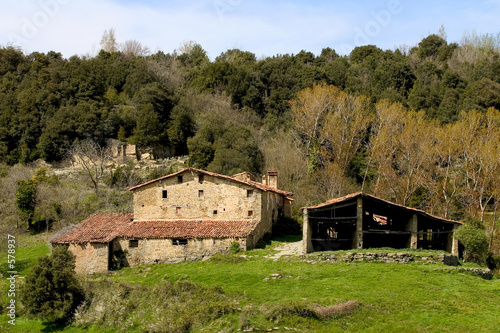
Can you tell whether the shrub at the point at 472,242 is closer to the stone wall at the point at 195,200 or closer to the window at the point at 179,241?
the stone wall at the point at 195,200

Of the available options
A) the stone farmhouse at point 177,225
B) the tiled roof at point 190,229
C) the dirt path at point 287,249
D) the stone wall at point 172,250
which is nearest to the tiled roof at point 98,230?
the stone farmhouse at point 177,225

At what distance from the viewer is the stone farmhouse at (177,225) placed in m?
28.8

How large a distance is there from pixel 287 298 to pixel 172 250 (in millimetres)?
10670

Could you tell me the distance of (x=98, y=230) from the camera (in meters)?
30.2

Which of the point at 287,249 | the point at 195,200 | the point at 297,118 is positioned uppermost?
the point at 297,118

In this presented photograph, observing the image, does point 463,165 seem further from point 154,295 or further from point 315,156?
point 154,295

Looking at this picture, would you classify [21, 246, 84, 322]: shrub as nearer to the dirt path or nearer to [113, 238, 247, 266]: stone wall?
[113, 238, 247, 266]: stone wall

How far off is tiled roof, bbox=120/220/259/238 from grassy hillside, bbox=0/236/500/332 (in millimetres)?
2180

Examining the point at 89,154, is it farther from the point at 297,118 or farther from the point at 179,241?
the point at 179,241

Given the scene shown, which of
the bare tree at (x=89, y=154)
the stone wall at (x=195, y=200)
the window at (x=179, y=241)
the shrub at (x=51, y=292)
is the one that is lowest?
the shrub at (x=51, y=292)

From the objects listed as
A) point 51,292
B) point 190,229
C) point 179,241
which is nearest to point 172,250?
point 179,241

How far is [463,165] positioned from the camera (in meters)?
39.8

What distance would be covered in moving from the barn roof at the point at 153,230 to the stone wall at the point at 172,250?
1.12ft

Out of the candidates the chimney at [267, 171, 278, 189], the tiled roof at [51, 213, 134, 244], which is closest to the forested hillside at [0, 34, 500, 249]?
the chimney at [267, 171, 278, 189]
